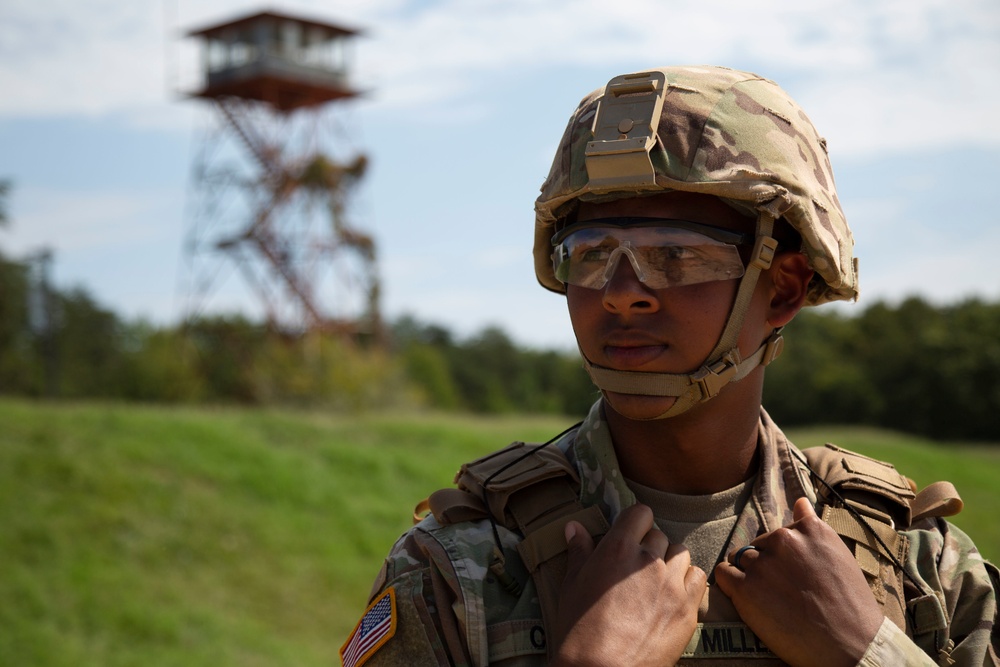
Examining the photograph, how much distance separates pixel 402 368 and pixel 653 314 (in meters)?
29.7

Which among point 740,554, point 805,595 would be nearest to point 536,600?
point 740,554

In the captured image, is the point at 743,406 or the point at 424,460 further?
the point at 424,460

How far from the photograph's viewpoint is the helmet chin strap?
2832mm

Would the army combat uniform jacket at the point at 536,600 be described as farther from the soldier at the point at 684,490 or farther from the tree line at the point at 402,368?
the tree line at the point at 402,368

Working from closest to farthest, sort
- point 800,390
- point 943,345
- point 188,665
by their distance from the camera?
point 188,665 → point 943,345 → point 800,390

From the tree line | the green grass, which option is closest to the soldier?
the green grass

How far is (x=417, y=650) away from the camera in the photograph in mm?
2680

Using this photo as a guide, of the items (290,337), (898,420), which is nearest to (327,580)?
(898,420)

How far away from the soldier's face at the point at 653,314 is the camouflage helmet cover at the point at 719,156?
0.05m

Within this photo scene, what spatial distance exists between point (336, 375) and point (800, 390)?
1219cm

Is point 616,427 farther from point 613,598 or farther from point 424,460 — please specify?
point 424,460

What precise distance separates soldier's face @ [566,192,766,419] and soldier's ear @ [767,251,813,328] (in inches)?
7.3

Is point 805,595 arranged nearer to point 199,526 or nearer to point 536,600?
point 536,600

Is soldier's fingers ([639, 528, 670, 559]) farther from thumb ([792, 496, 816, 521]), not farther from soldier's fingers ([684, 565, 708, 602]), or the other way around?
thumb ([792, 496, 816, 521])
